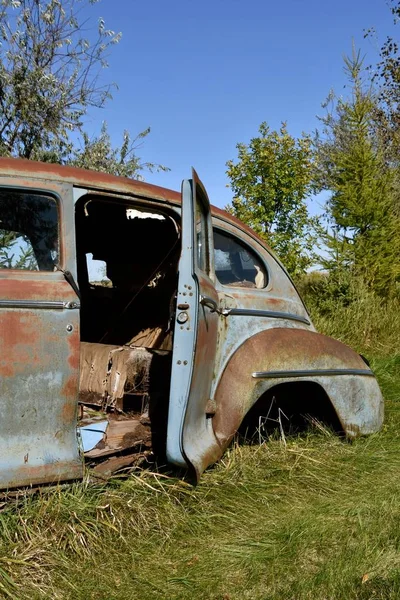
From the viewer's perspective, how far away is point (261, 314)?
386 centimetres

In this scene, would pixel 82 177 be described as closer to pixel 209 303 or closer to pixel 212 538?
pixel 209 303

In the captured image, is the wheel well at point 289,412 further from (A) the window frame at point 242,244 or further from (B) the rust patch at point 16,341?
(B) the rust patch at point 16,341

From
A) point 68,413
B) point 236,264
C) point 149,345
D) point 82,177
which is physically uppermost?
point 82,177

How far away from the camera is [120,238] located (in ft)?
15.7

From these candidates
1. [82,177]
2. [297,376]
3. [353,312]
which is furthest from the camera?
[353,312]

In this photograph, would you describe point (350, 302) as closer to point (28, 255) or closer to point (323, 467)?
point (323, 467)

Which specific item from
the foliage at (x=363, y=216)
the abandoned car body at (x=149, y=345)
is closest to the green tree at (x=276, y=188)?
the foliage at (x=363, y=216)

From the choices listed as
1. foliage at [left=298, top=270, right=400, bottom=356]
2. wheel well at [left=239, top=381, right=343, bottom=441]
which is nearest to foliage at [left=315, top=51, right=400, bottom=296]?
foliage at [left=298, top=270, right=400, bottom=356]

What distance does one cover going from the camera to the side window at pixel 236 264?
154 inches

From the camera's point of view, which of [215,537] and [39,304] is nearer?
[39,304]

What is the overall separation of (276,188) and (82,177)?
956 cm

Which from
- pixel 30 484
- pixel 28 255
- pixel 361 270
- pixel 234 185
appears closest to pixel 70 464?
pixel 30 484

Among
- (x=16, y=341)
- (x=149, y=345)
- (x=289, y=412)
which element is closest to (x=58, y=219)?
(x=16, y=341)

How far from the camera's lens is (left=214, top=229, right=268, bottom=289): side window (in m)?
3.91
